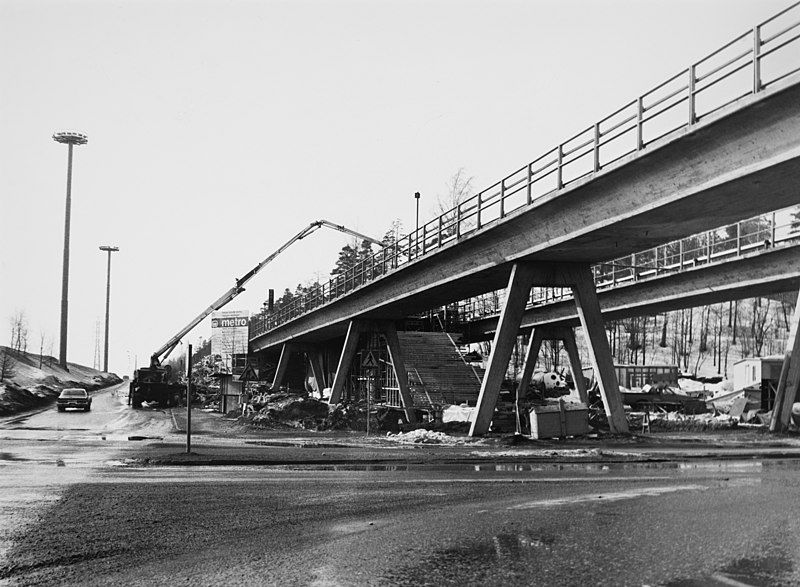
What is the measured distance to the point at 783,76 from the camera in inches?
590

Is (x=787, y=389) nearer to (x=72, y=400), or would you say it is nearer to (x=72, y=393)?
(x=72, y=400)

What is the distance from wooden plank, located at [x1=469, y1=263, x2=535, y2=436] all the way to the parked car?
31326mm

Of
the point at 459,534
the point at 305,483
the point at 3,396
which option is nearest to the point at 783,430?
the point at 305,483

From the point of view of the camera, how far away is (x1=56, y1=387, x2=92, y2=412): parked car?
48.4 metres

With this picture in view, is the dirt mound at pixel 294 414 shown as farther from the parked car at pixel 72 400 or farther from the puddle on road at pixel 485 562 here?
the puddle on road at pixel 485 562

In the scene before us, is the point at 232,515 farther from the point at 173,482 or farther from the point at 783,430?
the point at 783,430

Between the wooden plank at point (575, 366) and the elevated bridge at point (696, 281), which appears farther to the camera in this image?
the wooden plank at point (575, 366)

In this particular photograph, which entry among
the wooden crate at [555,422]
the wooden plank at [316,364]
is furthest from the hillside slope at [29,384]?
the wooden crate at [555,422]

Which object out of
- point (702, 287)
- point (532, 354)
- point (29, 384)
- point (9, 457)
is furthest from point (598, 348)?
point (29, 384)

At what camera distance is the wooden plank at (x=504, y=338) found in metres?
25.9

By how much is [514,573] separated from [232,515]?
422 centimetres

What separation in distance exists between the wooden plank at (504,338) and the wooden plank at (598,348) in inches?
65.3

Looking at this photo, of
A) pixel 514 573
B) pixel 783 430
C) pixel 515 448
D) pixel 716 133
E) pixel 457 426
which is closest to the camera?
pixel 514 573

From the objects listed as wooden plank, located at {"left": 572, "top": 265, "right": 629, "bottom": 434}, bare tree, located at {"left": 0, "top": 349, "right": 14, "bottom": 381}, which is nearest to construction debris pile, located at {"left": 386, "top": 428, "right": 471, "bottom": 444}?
wooden plank, located at {"left": 572, "top": 265, "right": 629, "bottom": 434}
